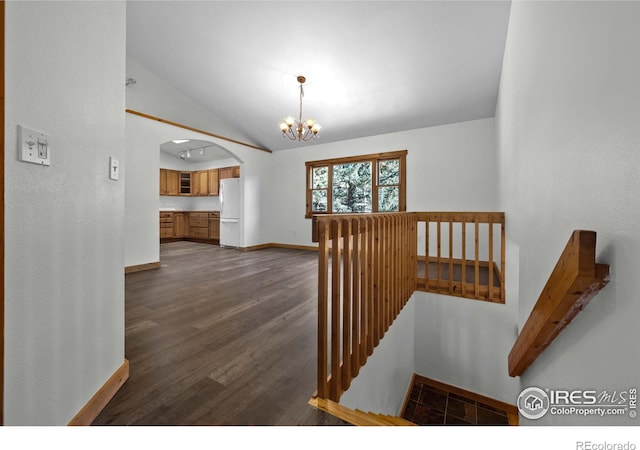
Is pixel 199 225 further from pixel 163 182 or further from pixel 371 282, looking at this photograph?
pixel 371 282

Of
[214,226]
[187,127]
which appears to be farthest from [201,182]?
[187,127]

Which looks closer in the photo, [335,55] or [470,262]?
[335,55]

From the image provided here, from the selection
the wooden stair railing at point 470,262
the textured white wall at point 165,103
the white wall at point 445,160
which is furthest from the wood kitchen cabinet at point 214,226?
the wooden stair railing at point 470,262

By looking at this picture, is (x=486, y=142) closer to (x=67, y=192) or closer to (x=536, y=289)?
(x=536, y=289)

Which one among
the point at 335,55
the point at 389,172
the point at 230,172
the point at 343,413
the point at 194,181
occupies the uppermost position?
the point at 335,55

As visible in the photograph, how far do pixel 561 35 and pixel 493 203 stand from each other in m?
3.48

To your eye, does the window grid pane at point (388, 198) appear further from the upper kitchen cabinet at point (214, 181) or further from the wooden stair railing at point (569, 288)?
the upper kitchen cabinet at point (214, 181)

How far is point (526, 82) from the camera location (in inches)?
71.3

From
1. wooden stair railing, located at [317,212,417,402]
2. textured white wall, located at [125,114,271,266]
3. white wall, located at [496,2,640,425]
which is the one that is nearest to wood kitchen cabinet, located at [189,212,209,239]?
textured white wall, located at [125,114,271,266]

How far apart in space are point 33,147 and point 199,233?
7.43m

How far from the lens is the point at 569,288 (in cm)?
74

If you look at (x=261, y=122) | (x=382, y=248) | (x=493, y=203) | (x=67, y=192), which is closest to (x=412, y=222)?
(x=382, y=248)

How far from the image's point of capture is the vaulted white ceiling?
2887 mm

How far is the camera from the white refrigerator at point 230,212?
20.0 feet
